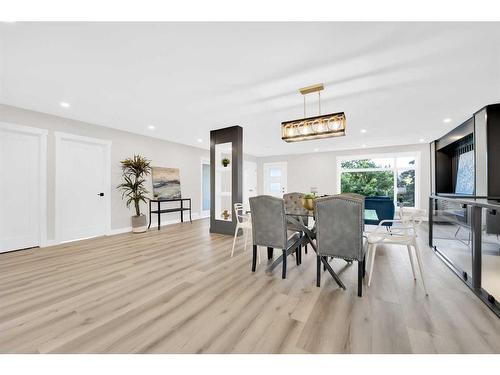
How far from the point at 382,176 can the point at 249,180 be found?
5122 millimetres

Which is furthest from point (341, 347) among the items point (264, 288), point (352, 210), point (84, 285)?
point (84, 285)

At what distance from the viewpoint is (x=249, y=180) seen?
368 inches

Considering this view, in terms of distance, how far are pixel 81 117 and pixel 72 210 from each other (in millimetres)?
1866

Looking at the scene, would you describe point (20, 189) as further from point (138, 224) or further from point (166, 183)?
point (166, 183)

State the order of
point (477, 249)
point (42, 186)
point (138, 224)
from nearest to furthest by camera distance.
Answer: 1. point (477, 249)
2. point (42, 186)
3. point (138, 224)

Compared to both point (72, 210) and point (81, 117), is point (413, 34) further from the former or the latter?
point (72, 210)

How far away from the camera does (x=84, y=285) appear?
228cm

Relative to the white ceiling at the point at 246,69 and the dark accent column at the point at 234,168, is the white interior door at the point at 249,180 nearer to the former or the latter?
the dark accent column at the point at 234,168

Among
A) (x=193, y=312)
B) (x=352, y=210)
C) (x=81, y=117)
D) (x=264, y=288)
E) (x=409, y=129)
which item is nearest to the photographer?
(x=193, y=312)

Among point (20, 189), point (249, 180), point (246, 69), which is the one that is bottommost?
point (20, 189)

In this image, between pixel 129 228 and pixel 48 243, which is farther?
pixel 129 228

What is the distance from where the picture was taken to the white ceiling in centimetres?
182

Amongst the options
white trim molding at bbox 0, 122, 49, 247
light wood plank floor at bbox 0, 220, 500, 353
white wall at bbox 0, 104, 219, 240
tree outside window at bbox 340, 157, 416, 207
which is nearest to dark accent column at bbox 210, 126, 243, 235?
light wood plank floor at bbox 0, 220, 500, 353

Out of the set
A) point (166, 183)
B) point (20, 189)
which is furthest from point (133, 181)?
point (20, 189)
